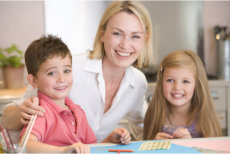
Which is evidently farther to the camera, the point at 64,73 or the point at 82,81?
the point at 82,81

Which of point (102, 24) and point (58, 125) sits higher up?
point (102, 24)

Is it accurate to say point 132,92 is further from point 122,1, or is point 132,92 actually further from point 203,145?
point 203,145

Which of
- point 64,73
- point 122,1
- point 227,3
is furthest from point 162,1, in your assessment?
point 64,73

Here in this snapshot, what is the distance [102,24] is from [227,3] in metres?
2.38

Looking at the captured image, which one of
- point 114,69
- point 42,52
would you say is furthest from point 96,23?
point 42,52

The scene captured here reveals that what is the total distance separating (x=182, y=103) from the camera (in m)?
1.63

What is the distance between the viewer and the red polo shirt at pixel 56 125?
1109 mm

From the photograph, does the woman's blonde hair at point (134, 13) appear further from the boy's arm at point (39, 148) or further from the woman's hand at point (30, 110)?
the boy's arm at point (39, 148)

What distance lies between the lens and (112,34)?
62.2 inches

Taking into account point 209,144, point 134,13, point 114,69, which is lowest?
point 209,144

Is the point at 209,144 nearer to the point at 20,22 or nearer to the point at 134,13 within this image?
the point at 134,13

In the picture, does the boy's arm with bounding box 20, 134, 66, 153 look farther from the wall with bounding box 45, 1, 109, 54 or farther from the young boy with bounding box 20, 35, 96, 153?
the wall with bounding box 45, 1, 109, 54

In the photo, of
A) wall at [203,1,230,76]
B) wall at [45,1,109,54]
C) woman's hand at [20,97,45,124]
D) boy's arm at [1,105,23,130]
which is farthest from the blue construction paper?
wall at [203,1,230,76]

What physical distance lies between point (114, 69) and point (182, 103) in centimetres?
46
